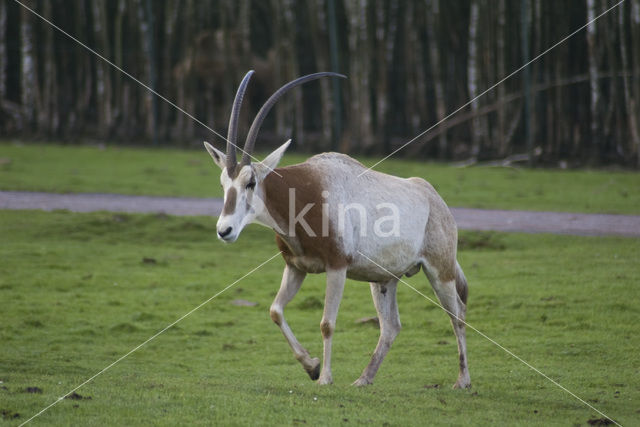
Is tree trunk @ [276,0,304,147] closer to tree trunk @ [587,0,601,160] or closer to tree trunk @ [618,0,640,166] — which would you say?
tree trunk @ [587,0,601,160]

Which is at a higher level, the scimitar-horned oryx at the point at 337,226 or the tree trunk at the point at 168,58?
the tree trunk at the point at 168,58

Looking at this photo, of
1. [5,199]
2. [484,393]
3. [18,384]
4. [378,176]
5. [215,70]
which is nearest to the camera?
[18,384]

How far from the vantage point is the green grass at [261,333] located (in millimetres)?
7160

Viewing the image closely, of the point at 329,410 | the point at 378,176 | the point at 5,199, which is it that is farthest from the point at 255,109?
the point at 329,410

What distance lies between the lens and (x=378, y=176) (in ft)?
29.3

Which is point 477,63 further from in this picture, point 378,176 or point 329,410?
point 329,410

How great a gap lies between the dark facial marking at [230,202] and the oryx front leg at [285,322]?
1005 millimetres

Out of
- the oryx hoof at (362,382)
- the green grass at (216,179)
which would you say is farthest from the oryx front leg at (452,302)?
the green grass at (216,179)

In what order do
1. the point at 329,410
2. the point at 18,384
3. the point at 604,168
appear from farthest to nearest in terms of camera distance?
the point at 604,168, the point at 18,384, the point at 329,410

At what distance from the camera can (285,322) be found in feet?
26.8

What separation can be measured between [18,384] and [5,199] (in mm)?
9913

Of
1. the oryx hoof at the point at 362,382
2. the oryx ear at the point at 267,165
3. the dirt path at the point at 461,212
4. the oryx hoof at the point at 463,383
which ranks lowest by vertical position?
the oryx hoof at the point at 463,383

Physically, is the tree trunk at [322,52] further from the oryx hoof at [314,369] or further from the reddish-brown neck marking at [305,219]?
the oryx hoof at [314,369]

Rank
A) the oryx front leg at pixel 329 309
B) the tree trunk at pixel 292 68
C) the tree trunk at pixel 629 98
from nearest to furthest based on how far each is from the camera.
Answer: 1. the oryx front leg at pixel 329 309
2. the tree trunk at pixel 629 98
3. the tree trunk at pixel 292 68
